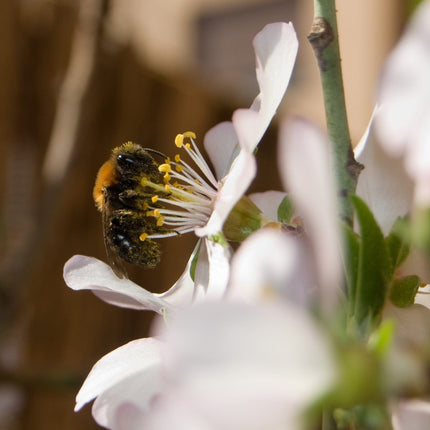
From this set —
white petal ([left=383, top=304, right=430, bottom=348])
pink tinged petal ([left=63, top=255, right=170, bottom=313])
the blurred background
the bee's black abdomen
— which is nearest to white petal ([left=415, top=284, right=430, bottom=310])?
white petal ([left=383, top=304, right=430, bottom=348])

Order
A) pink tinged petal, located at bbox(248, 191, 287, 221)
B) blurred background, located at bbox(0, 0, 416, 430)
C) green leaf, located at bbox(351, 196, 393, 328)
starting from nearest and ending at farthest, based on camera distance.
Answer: green leaf, located at bbox(351, 196, 393, 328) < pink tinged petal, located at bbox(248, 191, 287, 221) < blurred background, located at bbox(0, 0, 416, 430)

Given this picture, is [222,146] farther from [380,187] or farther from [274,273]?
[274,273]

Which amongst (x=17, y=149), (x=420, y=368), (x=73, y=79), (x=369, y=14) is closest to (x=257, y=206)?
(x=420, y=368)

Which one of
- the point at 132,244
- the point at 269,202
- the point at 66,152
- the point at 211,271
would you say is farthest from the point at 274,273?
the point at 66,152

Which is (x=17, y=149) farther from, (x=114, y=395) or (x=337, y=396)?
(x=337, y=396)

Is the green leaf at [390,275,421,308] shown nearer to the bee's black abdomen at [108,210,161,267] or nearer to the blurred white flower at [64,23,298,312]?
the blurred white flower at [64,23,298,312]

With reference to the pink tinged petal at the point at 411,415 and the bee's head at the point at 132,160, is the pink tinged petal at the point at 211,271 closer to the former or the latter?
the pink tinged petal at the point at 411,415
